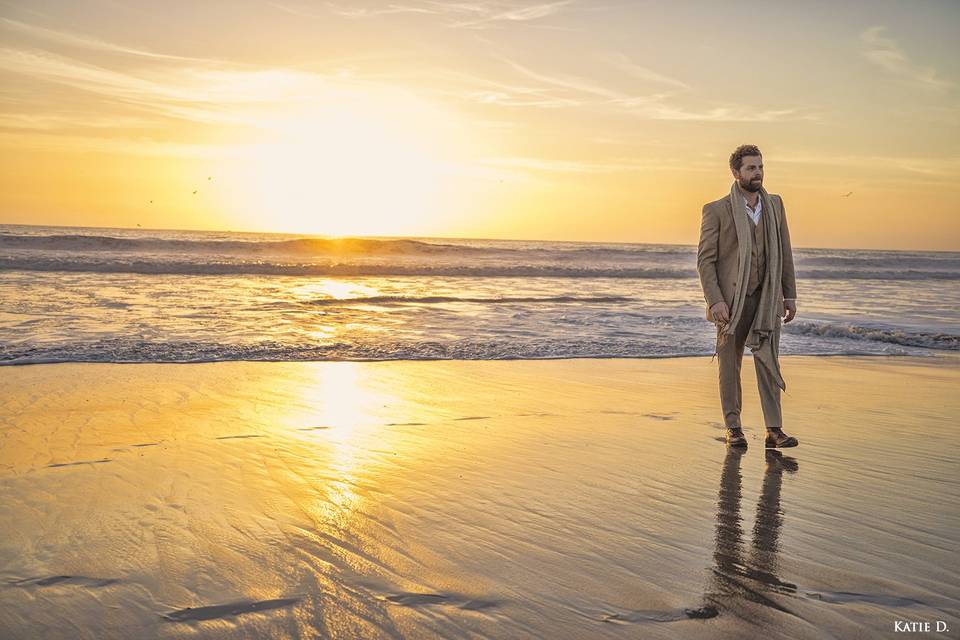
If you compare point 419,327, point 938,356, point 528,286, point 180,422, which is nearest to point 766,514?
point 180,422

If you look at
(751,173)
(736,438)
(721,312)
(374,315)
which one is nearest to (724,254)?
(721,312)

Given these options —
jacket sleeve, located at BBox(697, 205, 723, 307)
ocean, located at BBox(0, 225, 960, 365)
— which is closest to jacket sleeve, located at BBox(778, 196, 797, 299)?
jacket sleeve, located at BBox(697, 205, 723, 307)

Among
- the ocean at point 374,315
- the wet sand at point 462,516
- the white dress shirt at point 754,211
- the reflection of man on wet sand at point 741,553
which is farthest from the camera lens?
the ocean at point 374,315

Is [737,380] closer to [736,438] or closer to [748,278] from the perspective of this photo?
[736,438]

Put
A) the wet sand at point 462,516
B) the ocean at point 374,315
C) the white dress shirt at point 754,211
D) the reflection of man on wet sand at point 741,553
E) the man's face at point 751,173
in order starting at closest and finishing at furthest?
the wet sand at point 462,516, the reflection of man on wet sand at point 741,553, the man's face at point 751,173, the white dress shirt at point 754,211, the ocean at point 374,315

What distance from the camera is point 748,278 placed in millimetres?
4945

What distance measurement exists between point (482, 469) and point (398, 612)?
6.12ft

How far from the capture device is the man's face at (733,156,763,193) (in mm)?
4887

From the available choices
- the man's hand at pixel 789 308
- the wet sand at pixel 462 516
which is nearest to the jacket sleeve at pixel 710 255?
the man's hand at pixel 789 308

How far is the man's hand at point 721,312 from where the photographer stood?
16.4ft

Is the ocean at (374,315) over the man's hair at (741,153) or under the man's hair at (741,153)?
under

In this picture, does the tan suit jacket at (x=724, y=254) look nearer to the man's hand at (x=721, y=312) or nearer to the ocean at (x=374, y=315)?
the man's hand at (x=721, y=312)

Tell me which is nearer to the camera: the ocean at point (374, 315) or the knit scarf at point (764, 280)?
the knit scarf at point (764, 280)

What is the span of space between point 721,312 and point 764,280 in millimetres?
348
